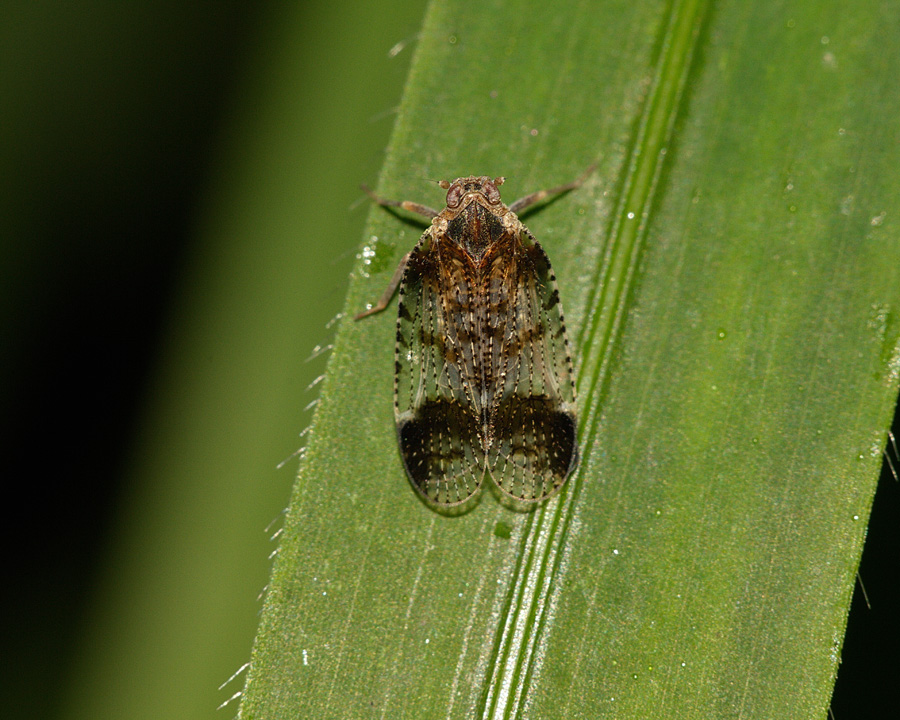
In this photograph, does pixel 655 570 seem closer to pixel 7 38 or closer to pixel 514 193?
pixel 514 193

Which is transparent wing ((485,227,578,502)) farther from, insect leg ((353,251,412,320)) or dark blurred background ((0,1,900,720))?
dark blurred background ((0,1,900,720))

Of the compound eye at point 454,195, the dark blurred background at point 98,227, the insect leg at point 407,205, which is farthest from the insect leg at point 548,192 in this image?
A: the dark blurred background at point 98,227

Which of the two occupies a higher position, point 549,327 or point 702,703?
point 549,327

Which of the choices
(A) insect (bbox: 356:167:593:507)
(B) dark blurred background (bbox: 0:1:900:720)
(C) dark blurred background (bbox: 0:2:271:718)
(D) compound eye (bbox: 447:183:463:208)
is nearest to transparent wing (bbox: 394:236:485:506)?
(A) insect (bbox: 356:167:593:507)

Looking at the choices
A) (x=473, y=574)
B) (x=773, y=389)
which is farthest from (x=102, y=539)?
(x=773, y=389)

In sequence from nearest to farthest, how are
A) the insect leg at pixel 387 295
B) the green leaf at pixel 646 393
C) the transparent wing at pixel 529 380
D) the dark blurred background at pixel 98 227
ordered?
1. the green leaf at pixel 646 393
2. the transparent wing at pixel 529 380
3. the insect leg at pixel 387 295
4. the dark blurred background at pixel 98 227

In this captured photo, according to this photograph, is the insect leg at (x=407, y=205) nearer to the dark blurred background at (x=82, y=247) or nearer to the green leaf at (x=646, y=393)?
the green leaf at (x=646, y=393)

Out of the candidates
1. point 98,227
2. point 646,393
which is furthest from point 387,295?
point 98,227
